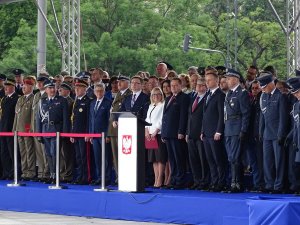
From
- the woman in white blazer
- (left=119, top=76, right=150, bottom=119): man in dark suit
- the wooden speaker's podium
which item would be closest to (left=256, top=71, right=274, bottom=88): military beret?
the wooden speaker's podium

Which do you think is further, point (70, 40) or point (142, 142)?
point (70, 40)

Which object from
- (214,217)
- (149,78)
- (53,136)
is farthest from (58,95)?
(214,217)

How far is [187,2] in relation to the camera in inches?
2399

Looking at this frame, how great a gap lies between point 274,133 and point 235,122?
0.66 metres

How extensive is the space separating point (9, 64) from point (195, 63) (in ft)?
42.2

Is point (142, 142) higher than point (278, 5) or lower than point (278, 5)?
lower

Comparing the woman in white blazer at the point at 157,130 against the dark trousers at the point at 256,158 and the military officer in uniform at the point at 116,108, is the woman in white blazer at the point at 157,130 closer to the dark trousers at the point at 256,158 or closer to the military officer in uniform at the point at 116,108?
the military officer in uniform at the point at 116,108

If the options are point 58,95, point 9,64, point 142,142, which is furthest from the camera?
point 9,64

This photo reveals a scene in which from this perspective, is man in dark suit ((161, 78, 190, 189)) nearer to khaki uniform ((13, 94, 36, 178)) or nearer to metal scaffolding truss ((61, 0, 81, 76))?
khaki uniform ((13, 94, 36, 178))

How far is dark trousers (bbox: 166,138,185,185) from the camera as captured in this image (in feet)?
50.7

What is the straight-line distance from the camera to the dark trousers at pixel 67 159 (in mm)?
17078

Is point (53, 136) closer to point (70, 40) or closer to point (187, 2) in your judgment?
point (70, 40)

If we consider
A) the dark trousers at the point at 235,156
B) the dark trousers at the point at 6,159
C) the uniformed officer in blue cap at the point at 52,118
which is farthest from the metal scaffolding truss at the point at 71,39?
the dark trousers at the point at 235,156

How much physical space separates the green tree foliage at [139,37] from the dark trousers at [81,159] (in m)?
34.7
